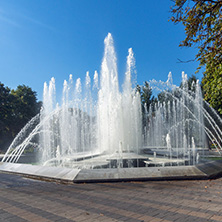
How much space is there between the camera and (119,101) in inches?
574

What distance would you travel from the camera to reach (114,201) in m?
5.33

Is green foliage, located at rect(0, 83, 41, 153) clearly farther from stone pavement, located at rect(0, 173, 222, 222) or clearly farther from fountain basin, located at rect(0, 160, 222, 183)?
stone pavement, located at rect(0, 173, 222, 222)

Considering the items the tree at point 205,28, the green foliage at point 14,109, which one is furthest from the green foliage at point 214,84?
the green foliage at point 14,109

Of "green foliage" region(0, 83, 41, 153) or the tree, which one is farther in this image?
"green foliage" region(0, 83, 41, 153)

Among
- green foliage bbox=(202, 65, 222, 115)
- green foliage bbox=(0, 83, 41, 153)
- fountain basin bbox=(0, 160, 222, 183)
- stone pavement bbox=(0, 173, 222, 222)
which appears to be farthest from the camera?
green foliage bbox=(0, 83, 41, 153)

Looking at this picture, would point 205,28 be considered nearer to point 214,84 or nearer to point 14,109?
point 214,84

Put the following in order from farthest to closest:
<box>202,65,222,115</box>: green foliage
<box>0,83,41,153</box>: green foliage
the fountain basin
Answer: <box>0,83,41,153</box>: green foliage → <box>202,65,222,115</box>: green foliage → the fountain basin

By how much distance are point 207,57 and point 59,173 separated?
642cm

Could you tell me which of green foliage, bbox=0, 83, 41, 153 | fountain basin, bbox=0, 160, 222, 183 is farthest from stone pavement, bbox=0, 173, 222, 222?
green foliage, bbox=0, 83, 41, 153

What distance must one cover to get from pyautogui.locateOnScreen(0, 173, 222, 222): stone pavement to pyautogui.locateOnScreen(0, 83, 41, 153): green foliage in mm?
28738

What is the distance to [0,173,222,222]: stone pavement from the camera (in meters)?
4.27

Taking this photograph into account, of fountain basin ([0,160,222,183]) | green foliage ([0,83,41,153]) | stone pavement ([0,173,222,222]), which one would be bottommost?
stone pavement ([0,173,222,222])

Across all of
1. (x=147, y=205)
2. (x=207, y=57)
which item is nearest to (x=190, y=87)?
(x=207, y=57)

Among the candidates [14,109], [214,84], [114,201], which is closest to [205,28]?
[214,84]
